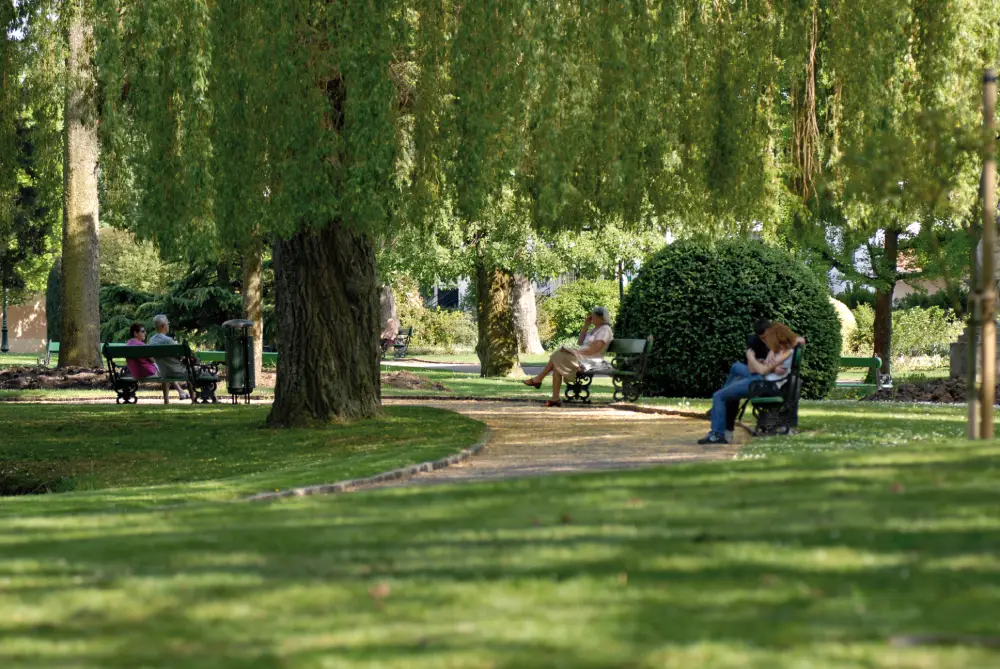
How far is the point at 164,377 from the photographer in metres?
20.5

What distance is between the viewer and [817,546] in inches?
244

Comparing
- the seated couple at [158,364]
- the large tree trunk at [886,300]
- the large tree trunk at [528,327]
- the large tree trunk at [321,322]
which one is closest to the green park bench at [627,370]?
the large tree trunk at [321,322]

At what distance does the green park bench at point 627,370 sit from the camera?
20.2 m

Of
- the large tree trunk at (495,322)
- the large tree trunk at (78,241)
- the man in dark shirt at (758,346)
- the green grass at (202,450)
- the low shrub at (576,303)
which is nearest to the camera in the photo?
the green grass at (202,450)

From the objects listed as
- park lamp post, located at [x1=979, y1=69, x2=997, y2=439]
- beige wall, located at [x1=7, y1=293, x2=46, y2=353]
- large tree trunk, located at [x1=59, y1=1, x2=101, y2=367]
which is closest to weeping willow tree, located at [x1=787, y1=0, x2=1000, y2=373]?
park lamp post, located at [x1=979, y1=69, x2=997, y2=439]

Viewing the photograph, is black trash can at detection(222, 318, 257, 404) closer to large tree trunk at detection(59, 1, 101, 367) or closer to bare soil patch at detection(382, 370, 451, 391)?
bare soil patch at detection(382, 370, 451, 391)

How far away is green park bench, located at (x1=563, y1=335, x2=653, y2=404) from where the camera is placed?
20.2 m

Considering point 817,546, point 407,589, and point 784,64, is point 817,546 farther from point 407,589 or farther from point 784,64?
point 784,64

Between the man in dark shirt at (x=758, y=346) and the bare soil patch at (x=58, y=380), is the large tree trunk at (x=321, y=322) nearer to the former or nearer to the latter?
the man in dark shirt at (x=758, y=346)

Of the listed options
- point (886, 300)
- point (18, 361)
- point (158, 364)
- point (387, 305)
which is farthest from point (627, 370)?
point (18, 361)

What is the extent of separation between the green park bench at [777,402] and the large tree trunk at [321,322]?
14.8 feet

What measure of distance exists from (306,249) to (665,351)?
724cm

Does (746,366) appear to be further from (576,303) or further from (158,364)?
(576,303)

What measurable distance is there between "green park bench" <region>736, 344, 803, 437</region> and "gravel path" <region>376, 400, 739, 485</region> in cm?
70
